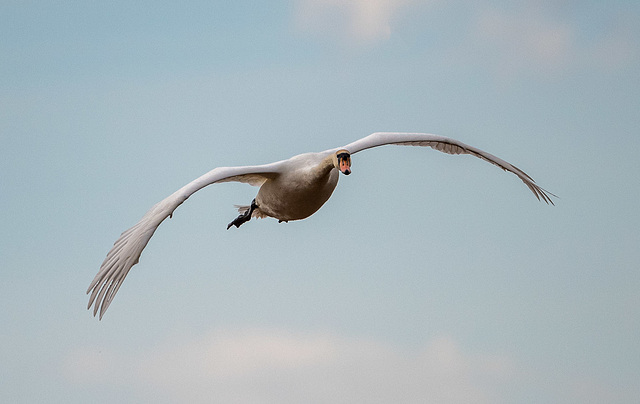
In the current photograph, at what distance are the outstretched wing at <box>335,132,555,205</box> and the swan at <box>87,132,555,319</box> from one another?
14 mm

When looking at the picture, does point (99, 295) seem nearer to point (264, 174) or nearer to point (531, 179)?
point (264, 174)

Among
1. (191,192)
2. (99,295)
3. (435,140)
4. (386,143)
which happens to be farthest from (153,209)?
(435,140)

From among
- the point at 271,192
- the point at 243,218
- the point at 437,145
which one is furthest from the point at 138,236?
the point at 437,145

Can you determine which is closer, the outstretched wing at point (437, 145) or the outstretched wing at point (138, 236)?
the outstretched wing at point (138, 236)

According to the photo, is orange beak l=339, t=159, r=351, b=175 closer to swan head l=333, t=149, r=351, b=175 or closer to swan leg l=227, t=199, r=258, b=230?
swan head l=333, t=149, r=351, b=175

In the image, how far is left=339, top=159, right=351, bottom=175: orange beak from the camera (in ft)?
39.1

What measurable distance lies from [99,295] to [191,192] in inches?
70.3

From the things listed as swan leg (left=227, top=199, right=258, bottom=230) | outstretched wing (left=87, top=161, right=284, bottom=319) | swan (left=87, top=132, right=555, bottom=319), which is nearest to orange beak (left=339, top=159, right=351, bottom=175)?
swan (left=87, top=132, right=555, bottom=319)

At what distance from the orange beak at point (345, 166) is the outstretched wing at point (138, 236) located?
109 cm

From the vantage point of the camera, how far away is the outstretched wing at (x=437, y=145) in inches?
543

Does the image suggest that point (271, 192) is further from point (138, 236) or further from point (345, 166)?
point (138, 236)

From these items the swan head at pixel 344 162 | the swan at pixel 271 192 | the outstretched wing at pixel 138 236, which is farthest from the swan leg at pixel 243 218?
the swan head at pixel 344 162

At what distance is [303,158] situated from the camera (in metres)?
12.8

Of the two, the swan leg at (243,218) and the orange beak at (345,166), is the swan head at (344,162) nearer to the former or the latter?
the orange beak at (345,166)
